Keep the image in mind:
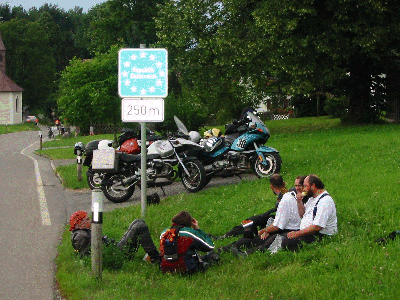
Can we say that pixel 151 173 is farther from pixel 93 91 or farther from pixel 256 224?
pixel 93 91

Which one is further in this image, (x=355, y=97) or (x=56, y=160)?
(x=355, y=97)

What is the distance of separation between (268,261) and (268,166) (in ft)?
24.9

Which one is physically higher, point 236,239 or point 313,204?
point 313,204

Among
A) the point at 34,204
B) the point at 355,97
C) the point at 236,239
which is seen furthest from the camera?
the point at 355,97

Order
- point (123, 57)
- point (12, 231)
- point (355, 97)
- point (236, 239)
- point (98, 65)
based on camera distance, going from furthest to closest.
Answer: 1. point (98, 65)
2. point (355, 97)
3. point (12, 231)
4. point (123, 57)
5. point (236, 239)

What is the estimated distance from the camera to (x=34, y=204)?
15.4 meters

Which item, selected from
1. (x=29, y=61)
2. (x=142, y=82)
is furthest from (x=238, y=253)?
(x=29, y=61)

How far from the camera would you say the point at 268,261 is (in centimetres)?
797

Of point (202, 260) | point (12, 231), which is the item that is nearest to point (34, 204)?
point (12, 231)

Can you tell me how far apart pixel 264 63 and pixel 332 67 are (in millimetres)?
2914

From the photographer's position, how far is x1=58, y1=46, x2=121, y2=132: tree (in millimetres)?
34844

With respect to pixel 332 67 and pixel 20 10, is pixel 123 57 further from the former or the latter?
pixel 20 10

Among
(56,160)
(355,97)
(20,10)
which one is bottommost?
(56,160)

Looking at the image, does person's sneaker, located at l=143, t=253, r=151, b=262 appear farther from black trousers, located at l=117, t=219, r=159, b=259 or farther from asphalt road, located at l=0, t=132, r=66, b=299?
asphalt road, located at l=0, t=132, r=66, b=299
